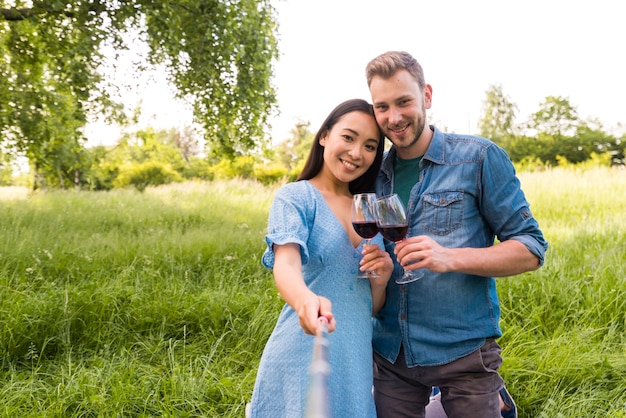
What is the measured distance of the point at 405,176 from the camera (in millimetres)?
2418

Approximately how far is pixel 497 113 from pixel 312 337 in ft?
143

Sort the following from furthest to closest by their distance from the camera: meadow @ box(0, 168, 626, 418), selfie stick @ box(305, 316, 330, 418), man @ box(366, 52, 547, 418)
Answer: meadow @ box(0, 168, 626, 418) < man @ box(366, 52, 547, 418) < selfie stick @ box(305, 316, 330, 418)

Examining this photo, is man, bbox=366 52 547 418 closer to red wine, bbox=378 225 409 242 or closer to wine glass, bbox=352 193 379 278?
red wine, bbox=378 225 409 242

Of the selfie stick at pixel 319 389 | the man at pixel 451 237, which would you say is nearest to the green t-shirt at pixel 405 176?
the man at pixel 451 237

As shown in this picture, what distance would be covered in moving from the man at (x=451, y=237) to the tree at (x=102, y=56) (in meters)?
5.62

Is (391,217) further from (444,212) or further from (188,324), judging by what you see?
(188,324)

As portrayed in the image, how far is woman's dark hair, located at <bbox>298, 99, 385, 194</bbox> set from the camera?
7.35 ft

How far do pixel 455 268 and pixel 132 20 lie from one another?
700 cm

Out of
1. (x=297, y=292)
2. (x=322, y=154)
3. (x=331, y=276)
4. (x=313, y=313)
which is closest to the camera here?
(x=313, y=313)

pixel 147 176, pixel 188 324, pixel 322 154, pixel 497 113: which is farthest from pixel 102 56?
pixel 497 113

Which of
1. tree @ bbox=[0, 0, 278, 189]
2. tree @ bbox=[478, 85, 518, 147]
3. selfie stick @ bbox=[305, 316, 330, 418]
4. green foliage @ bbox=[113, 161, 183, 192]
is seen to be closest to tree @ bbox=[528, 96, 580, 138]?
tree @ bbox=[478, 85, 518, 147]

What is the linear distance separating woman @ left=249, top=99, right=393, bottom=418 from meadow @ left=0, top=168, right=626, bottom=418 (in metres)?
1.64

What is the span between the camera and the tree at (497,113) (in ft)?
138

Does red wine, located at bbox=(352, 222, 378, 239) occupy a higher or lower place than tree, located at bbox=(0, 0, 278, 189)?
lower
